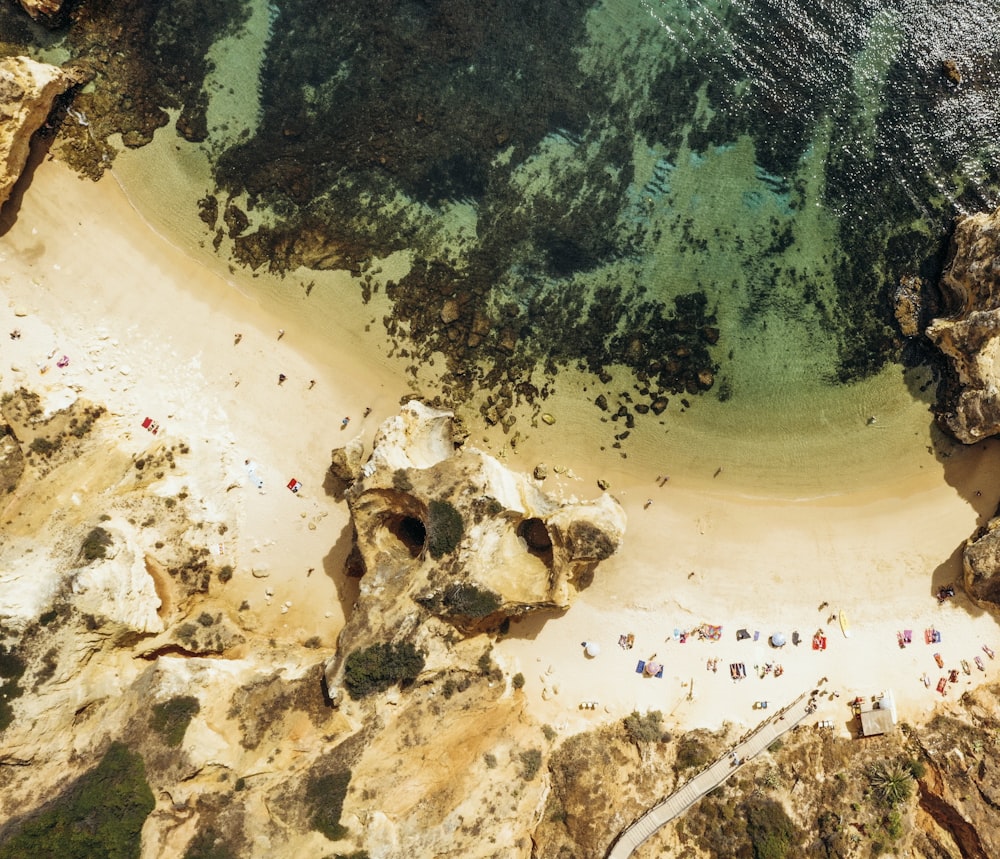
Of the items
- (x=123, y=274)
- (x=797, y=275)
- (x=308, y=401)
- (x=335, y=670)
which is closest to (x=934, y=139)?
(x=797, y=275)

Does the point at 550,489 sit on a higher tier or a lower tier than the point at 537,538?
higher

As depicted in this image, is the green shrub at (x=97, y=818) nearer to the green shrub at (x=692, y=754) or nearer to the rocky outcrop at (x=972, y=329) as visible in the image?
the green shrub at (x=692, y=754)

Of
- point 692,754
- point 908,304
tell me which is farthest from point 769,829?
point 908,304

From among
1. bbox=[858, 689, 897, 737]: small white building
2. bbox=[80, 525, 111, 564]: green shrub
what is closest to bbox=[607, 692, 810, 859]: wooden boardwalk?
bbox=[858, 689, 897, 737]: small white building

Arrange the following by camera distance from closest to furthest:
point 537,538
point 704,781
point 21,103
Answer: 1. point 704,781
2. point 537,538
3. point 21,103

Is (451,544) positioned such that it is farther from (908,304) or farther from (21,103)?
(21,103)

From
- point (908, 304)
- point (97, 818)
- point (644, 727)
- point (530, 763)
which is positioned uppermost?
point (908, 304)
